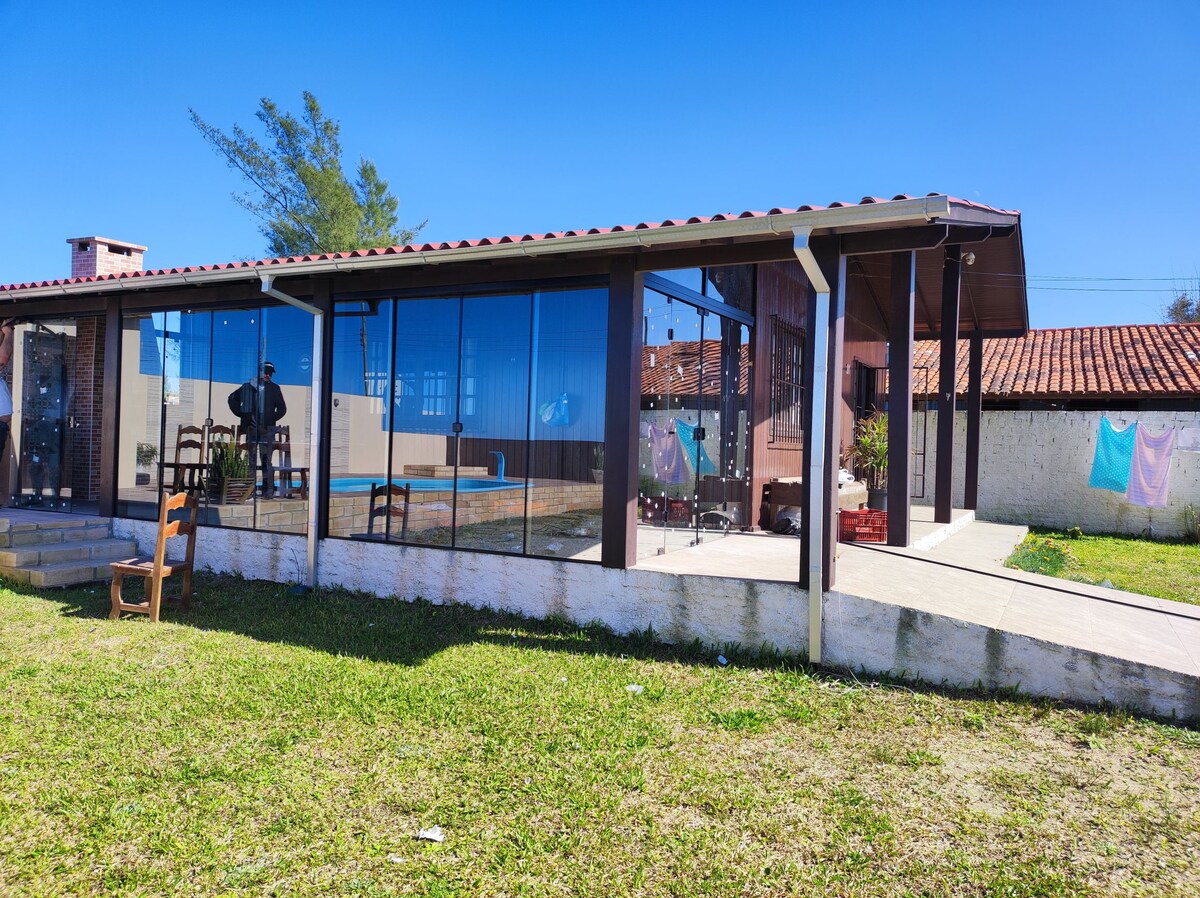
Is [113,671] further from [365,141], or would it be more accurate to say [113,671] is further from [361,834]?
[365,141]

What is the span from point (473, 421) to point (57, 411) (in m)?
6.25

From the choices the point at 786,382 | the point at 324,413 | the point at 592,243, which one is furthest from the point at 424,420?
the point at 786,382

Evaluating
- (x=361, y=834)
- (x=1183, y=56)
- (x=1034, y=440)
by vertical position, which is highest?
(x=1183, y=56)

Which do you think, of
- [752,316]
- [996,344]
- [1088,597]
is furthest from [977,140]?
[1088,597]

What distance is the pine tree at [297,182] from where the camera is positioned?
2039 cm

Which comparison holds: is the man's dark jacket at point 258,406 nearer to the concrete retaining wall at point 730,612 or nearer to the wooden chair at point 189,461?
the wooden chair at point 189,461

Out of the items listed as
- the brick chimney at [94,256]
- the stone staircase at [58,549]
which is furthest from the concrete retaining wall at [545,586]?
the brick chimney at [94,256]

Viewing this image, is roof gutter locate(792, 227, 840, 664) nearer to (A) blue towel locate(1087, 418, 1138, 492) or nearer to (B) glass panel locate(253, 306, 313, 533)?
(B) glass panel locate(253, 306, 313, 533)

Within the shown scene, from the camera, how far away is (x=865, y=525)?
7059 mm

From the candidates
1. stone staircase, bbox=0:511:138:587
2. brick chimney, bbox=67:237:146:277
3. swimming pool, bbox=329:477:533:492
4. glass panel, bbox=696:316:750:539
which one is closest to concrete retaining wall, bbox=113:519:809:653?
swimming pool, bbox=329:477:533:492

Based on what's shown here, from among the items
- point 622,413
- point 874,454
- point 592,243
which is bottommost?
point 874,454

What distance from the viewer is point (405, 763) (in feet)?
11.3

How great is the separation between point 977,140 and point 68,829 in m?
15.5

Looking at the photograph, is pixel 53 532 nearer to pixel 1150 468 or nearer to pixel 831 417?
pixel 831 417
